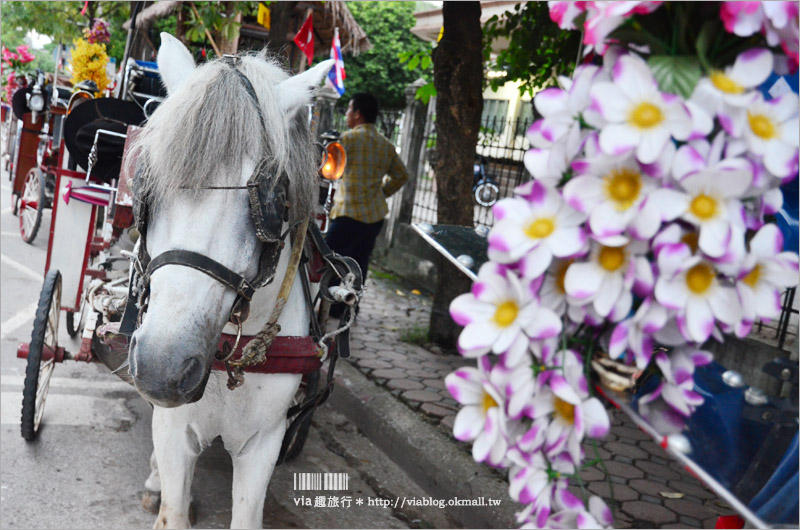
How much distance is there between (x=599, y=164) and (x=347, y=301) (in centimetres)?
158

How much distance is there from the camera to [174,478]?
242cm

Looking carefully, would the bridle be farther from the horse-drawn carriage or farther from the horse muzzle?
the horse muzzle

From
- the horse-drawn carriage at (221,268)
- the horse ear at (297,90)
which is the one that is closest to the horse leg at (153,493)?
the horse-drawn carriage at (221,268)

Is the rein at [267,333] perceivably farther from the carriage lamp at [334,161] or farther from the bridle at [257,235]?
the carriage lamp at [334,161]

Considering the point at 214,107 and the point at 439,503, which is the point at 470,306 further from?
the point at 439,503

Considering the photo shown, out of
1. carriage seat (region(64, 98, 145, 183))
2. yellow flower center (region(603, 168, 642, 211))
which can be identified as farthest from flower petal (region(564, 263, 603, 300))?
carriage seat (region(64, 98, 145, 183))

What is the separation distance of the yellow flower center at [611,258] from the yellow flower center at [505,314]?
0.53 feet

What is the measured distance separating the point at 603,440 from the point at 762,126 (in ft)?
11.1

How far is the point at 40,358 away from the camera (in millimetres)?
3428

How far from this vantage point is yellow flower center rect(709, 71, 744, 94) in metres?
1.09

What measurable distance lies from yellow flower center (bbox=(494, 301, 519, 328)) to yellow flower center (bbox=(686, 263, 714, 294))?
11.0 inches

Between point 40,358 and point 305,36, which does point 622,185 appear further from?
point 305,36

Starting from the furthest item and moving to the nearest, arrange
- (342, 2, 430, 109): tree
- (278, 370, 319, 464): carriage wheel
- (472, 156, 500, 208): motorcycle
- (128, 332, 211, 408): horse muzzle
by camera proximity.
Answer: (342, 2, 430, 109): tree
(472, 156, 500, 208): motorcycle
(278, 370, 319, 464): carriage wheel
(128, 332, 211, 408): horse muzzle

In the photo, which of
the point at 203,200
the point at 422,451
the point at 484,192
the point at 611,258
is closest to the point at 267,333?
the point at 203,200
